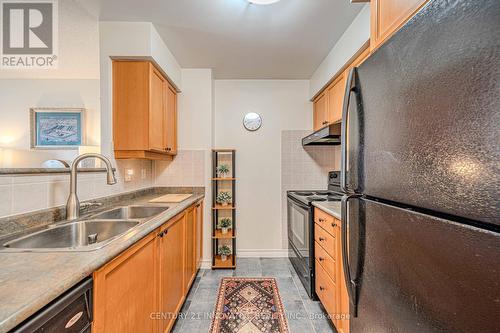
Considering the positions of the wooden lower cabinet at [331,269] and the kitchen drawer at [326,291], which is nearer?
the wooden lower cabinet at [331,269]

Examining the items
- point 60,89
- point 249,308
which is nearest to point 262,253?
point 249,308

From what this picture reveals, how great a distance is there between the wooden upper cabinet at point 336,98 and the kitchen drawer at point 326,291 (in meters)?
1.41

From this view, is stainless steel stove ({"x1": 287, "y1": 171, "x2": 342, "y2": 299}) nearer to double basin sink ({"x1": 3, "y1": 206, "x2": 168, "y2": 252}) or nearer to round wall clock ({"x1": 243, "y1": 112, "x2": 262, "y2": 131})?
round wall clock ({"x1": 243, "y1": 112, "x2": 262, "y2": 131})

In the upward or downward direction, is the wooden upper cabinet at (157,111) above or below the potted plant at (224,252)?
above

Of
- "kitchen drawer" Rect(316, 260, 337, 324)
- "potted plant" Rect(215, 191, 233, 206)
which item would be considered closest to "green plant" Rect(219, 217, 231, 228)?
"potted plant" Rect(215, 191, 233, 206)

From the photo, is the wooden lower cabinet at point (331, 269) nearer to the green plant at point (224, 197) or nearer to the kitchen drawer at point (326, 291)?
the kitchen drawer at point (326, 291)

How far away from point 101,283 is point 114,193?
4.47ft

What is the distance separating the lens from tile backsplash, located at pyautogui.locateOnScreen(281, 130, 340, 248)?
323 centimetres

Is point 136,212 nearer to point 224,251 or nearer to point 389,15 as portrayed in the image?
point 224,251

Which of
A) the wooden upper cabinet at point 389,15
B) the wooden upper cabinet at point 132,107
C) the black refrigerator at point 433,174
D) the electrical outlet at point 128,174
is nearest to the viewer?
the black refrigerator at point 433,174

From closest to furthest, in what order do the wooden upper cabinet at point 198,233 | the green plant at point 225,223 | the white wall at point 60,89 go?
the white wall at point 60,89, the wooden upper cabinet at point 198,233, the green plant at point 225,223

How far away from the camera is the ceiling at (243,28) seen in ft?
5.81


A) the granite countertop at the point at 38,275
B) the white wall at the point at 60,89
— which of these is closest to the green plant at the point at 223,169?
the white wall at the point at 60,89

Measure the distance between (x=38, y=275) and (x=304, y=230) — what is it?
201 cm
